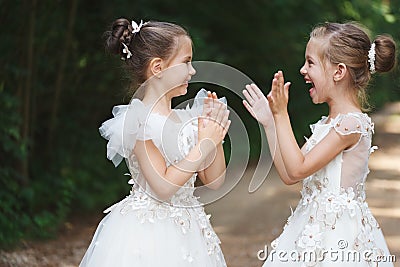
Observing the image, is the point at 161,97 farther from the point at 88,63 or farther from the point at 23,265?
the point at 88,63

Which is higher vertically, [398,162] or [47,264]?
[398,162]

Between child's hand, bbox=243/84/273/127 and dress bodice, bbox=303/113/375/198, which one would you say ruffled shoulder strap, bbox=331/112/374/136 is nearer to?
dress bodice, bbox=303/113/375/198

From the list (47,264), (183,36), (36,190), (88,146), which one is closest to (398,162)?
(88,146)

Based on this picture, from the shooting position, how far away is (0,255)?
19.5ft

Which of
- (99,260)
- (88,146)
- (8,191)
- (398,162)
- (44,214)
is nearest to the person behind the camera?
(99,260)

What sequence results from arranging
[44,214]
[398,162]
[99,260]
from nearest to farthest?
[99,260] < [44,214] < [398,162]

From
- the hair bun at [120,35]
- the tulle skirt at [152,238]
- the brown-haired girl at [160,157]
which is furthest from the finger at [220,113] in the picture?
the hair bun at [120,35]

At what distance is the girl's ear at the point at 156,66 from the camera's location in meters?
3.39

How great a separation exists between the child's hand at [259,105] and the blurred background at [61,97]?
3232 millimetres

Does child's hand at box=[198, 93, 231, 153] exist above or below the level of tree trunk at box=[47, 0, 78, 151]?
below

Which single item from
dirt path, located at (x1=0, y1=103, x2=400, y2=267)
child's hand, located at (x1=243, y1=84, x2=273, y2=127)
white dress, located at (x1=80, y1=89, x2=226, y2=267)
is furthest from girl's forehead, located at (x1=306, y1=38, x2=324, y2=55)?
dirt path, located at (x1=0, y1=103, x2=400, y2=267)

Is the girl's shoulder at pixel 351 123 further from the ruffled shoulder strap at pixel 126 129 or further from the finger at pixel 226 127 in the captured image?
the ruffled shoulder strap at pixel 126 129

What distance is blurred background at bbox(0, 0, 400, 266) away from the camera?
277 inches

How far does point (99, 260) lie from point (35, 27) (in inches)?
184
